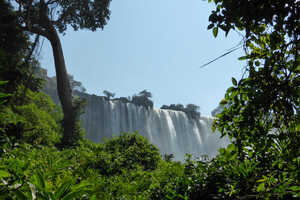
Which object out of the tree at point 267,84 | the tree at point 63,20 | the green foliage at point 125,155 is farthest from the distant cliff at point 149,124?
the tree at point 267,84

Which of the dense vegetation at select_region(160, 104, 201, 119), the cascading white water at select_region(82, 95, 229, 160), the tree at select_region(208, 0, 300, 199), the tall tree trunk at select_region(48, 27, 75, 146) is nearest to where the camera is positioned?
the tree at select_region(208, 0, 300, 199)

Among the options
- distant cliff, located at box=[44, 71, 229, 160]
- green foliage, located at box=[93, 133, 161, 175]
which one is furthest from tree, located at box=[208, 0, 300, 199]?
distant cliff, located at box=[44, 71, 229, 160]

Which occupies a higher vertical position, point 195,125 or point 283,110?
point 195,125

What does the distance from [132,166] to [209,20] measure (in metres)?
5.75

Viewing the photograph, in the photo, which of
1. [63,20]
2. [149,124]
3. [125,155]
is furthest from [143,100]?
[125,155]

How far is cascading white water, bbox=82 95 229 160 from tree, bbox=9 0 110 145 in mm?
20244

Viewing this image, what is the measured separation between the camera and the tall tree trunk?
13500mm

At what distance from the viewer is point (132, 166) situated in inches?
265

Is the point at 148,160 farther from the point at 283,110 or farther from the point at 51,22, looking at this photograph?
the point at 51,22

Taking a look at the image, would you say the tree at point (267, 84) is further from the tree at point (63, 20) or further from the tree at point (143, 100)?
the tree at point (143, 100)

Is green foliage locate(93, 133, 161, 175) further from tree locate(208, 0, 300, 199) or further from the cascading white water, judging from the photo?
the cascading white water

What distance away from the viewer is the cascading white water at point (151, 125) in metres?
35.6

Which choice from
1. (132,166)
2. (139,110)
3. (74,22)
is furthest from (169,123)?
(132,166)

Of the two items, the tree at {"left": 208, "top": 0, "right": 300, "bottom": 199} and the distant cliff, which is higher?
the distant cliff
